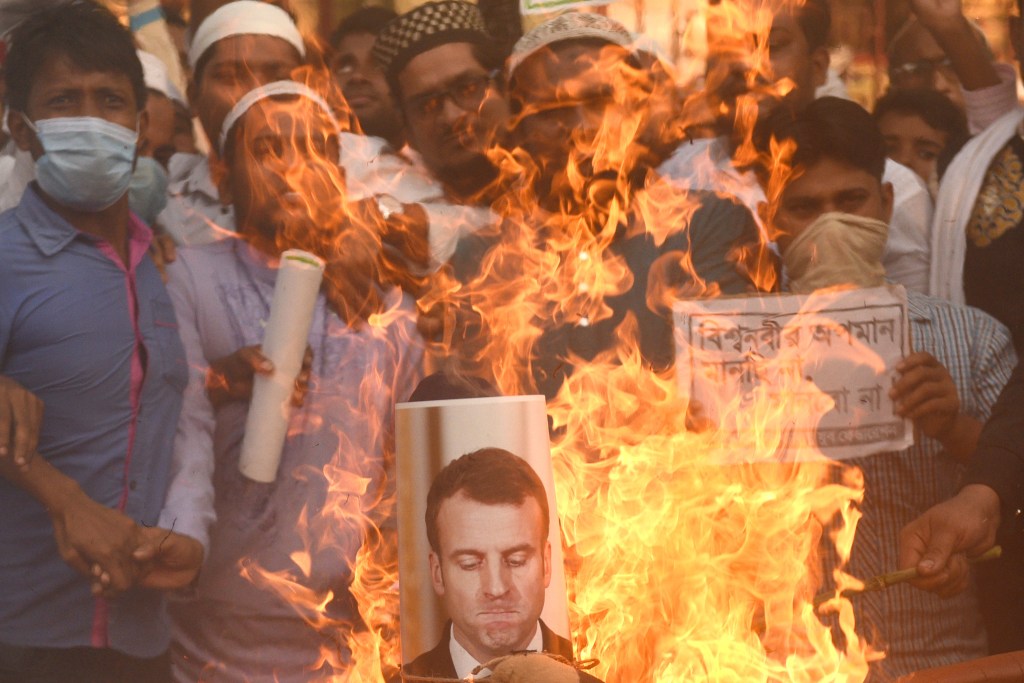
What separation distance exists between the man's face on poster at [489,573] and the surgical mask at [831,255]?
164 cm

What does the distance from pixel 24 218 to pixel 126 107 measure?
50 cm

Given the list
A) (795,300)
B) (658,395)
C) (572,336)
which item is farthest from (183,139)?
(795,300)

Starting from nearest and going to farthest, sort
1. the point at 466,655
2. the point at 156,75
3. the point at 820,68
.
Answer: the point at 466,655 → the point at 156,75 → the point at 820,68

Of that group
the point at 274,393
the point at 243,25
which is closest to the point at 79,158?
the point at 243,25

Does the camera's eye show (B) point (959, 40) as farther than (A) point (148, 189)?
Yes

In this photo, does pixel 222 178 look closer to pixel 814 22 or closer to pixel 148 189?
pixel 148 189

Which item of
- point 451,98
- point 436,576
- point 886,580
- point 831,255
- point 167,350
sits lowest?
point 886,580

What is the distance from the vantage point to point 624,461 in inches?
156

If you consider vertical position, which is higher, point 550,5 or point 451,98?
point 550,5

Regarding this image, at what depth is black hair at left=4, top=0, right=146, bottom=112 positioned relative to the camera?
3.93 m

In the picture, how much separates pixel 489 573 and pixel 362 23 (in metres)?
2.11

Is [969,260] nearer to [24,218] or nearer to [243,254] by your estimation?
[243,254]

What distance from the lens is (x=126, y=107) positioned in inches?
156

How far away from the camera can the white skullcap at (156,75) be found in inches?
157
